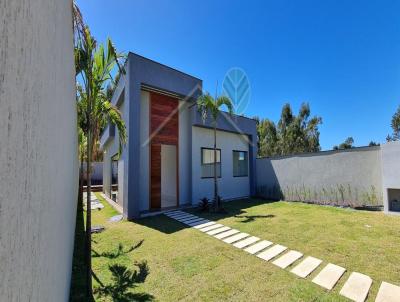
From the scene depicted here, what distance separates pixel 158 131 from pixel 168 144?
2.87 feet

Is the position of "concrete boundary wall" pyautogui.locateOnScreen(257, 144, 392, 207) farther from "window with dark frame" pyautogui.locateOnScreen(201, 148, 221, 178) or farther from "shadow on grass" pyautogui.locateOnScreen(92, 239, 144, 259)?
"shadow on grass" pyautogui.locateOnScreen(92, 239, 144, 259)

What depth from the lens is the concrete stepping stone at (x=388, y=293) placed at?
11.3 ft

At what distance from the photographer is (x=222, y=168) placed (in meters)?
12.8

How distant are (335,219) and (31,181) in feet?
31.6

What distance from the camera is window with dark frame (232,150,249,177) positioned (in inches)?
543

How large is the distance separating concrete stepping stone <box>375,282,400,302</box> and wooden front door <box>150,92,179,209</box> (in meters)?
8.20

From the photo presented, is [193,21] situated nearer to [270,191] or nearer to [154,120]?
[154,120]

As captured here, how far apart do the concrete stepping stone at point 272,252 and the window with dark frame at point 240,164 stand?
8.12 m

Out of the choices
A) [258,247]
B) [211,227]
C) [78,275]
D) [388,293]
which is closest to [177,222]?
[211,227]

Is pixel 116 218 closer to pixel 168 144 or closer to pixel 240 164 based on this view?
pixel 168 144

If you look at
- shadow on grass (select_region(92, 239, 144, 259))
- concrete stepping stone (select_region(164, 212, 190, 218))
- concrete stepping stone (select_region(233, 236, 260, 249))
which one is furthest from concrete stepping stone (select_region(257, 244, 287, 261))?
concrete stepping stone (select_region(164, 212, 190, 218))

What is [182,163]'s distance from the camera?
36.2ft

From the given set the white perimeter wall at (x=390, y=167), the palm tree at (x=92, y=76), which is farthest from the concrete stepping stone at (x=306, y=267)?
the white perimeter wall at (x=390, y=167)

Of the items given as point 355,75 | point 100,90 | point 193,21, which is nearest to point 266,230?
point 100,90
